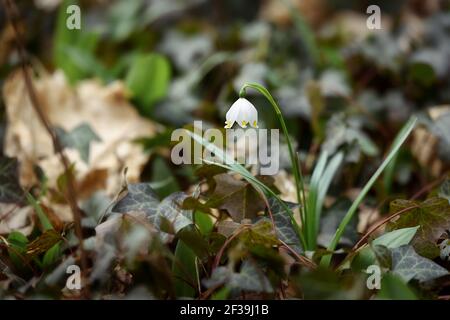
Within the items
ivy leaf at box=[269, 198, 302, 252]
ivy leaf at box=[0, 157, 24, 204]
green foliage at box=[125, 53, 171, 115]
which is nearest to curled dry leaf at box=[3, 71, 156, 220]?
green foliage at box=[125, 53, 171, 115]

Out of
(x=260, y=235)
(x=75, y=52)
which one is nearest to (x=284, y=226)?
(x=260, y=235)

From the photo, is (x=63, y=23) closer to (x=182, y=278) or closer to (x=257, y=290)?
(x=182, y=278)

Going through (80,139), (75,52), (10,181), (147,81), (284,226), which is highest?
(75,52)

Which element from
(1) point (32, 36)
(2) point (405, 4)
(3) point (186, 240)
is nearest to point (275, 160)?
(3) point (186, 240)

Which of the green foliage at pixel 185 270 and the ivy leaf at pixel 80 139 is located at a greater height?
the ivy leaf at pixel 80 139

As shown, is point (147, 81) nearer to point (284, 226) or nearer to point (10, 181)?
point (10, 181)

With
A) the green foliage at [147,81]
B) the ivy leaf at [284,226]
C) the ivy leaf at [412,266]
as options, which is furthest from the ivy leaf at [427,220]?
the green foliage at [147,81]

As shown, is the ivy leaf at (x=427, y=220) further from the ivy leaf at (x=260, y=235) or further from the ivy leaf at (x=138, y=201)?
the ivy leaf at (x=138, y=201)
